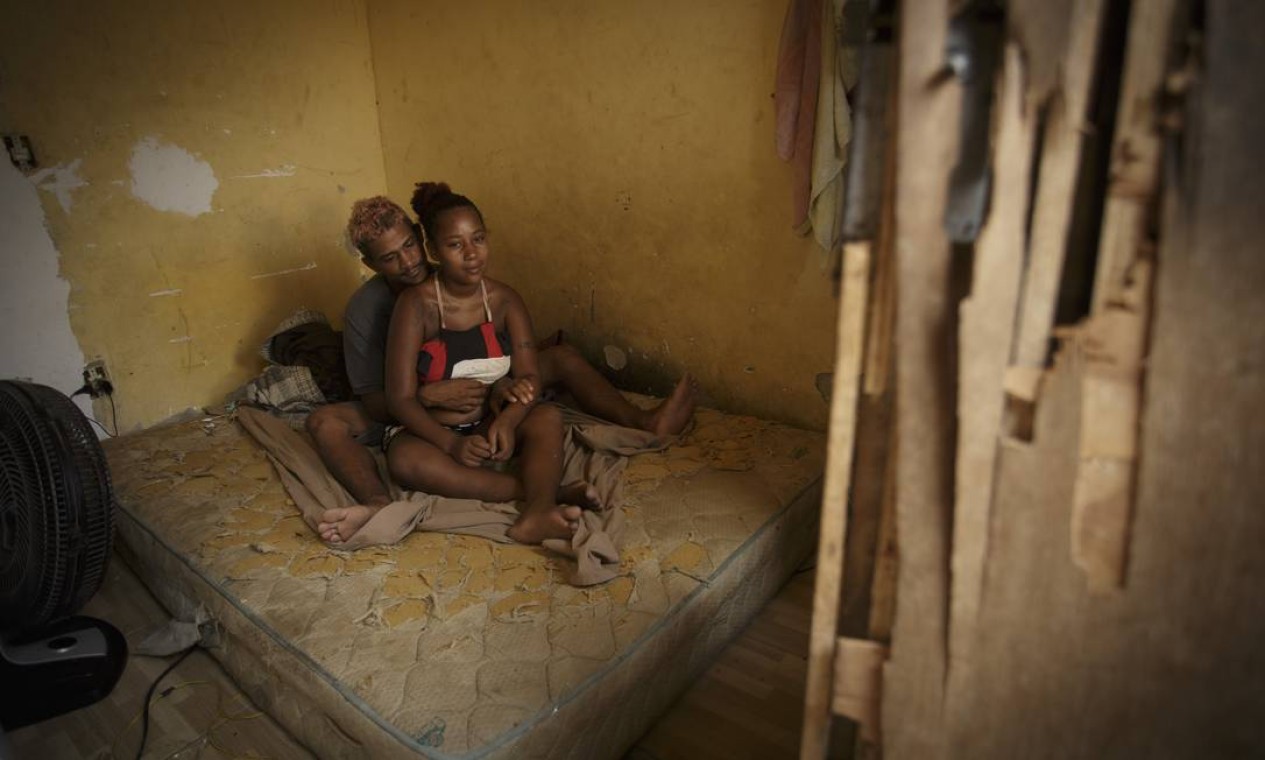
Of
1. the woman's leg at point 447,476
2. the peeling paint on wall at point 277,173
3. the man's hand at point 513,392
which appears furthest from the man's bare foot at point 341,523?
the peeling paint on wall at point 277,173

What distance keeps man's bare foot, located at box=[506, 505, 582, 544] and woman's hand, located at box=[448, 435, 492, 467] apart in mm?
278

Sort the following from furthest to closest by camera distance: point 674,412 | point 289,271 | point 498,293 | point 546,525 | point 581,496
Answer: point 289,271
point 674,412
point 498,293
point 581,496
point 546,525

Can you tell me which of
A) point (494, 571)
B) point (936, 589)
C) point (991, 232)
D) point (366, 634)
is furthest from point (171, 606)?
point (991, 232)

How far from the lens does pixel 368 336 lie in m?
2.36

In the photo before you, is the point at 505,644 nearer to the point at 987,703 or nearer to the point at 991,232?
the point at 987,703

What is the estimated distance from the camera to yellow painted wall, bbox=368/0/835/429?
231 centimetres

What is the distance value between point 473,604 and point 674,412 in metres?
1.03

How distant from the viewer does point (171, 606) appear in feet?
6.15

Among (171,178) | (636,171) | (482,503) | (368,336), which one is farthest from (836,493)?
(171,178)

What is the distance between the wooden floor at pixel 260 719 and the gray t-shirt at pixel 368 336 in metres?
0.95

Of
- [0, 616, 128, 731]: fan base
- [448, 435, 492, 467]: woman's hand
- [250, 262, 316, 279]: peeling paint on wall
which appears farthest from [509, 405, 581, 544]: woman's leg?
[250, 262, 316, 279]: peeling paint on wall

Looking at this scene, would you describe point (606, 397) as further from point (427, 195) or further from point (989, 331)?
point (989, 331)

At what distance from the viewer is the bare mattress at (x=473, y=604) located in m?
1.32

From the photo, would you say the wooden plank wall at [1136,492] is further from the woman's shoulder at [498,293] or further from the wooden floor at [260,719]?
the woman's shoulder at [498,293]
